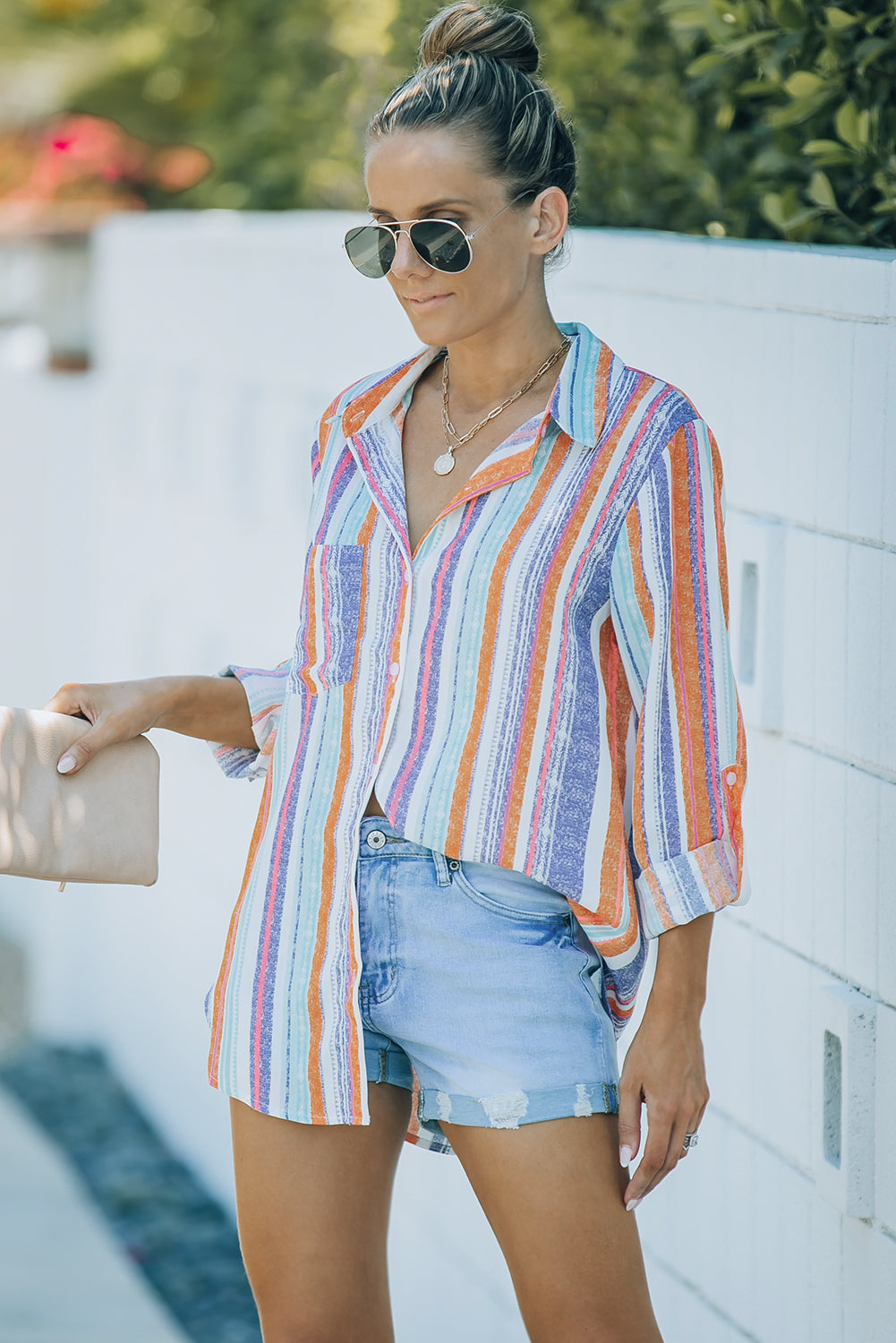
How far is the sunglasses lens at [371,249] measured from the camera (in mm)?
2014

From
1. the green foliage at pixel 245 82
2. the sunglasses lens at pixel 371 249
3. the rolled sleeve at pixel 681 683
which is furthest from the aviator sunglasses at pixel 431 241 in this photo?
the green foliage at pixel 245 82

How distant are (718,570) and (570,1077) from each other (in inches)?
21.5

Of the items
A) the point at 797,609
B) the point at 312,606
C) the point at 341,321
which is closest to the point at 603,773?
the point at 312,606

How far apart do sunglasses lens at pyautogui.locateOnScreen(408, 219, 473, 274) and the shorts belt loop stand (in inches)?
24.2

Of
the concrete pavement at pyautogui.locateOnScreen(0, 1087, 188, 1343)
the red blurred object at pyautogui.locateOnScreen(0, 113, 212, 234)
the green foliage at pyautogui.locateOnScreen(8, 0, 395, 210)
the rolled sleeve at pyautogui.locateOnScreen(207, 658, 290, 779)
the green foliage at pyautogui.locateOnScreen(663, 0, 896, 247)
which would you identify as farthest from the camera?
the red blurred object at pyautogui.locateOnScreen(0, 113, 212, 234)

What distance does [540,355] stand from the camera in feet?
6.93

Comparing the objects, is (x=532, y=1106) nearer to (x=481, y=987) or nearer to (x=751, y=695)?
(x=481, y=987)

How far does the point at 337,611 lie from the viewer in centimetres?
209

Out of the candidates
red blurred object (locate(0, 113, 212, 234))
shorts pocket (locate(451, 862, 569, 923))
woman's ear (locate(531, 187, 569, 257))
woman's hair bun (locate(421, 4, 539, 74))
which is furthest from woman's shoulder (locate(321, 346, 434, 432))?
red blurred object (locate(0, 113, 212, 234))

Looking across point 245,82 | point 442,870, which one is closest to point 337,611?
point 442,870

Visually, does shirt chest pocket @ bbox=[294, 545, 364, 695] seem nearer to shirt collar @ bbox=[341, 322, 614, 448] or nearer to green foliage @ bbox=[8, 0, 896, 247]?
shirt collar @ bbox=[341, 322, 614, 448]

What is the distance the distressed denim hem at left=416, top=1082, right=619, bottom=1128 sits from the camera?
75.4 inches

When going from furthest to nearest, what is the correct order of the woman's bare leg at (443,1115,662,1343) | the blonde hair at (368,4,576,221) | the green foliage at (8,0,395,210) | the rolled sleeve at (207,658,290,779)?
the green foliage at (8,0,395,210), the rolled sleeve at (207,658,290,779), the blonde hair at (368,4,576,221), the woman's bare leg at (443,1115,662,1343)

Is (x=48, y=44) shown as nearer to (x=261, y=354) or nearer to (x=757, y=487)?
(x=261, y=354)
